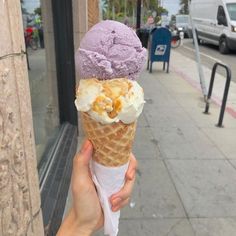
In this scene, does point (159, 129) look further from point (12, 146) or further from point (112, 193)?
point (12, 146)

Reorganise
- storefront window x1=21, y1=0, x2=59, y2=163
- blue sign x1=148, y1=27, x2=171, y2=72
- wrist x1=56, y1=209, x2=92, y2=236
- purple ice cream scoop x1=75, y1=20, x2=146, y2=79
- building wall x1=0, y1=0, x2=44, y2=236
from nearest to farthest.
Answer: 1. building wall x1=0, y1=0, x2=44, y2=236
2. purple ice cream scoop x1=75, y1=20, x2=146, y2=79
3. wrist x1=56, y1=209, x2=92, y2=236
4. storefront window x1=21, y1=0, x2=59, y2=163
5. blue sign x1=148, y1=27, x2=171, y2=72

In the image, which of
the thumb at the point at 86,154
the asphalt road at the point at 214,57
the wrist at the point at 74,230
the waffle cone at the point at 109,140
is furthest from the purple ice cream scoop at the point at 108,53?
the asphalt road at the point at 214,57

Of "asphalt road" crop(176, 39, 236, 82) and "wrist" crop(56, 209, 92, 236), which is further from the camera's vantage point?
"asphalt road" crop(176, 39, 236, 82)

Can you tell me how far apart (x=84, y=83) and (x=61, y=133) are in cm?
354

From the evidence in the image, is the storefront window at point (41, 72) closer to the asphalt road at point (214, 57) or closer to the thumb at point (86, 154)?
the thumb at point (86, 154)

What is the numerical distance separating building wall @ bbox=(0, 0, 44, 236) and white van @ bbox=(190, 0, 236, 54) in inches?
628

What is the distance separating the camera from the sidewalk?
132 inches

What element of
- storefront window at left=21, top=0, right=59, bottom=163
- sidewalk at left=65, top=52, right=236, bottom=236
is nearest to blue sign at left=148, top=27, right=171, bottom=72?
sidewalk at left=65, top=52, right=236, bottom=236

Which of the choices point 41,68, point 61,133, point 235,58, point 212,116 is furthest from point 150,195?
point 235,58

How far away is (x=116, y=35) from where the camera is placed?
136 cm

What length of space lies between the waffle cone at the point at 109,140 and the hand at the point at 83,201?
0.14 ft

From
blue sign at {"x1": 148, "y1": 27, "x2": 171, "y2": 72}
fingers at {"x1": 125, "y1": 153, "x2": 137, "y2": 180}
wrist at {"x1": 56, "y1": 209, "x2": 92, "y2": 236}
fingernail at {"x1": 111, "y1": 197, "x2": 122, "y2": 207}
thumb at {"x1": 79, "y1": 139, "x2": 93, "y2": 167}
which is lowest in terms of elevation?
blue sign at {"x1": 148, "y1": 27, "x2": 171, "y2": 72}

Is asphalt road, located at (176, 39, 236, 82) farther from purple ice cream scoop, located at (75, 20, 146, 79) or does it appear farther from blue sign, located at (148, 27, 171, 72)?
purple ice cream scoop, located at (75, 20, 146, 79)

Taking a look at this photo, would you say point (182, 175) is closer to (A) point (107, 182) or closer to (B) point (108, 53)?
(A) point (107, 182)
